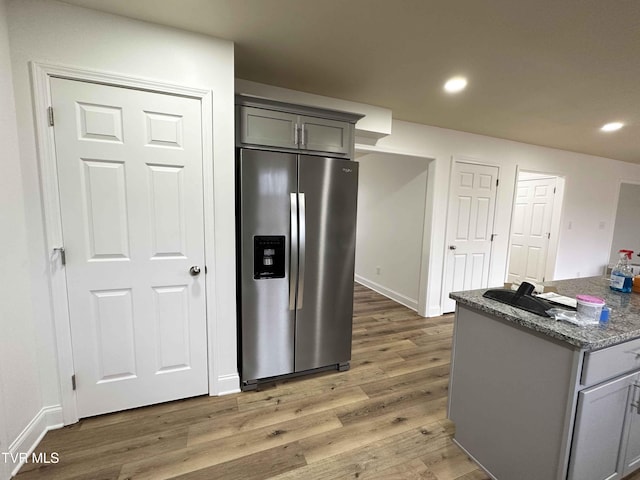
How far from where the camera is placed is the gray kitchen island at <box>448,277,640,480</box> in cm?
115

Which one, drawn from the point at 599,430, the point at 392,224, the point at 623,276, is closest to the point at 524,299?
the point at 599,430

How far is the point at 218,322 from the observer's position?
202cm

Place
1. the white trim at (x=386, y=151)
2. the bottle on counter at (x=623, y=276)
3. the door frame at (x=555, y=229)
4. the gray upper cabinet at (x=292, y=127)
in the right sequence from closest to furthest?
the bottle on counter at (x=623, y=276), the gray upper cabinet at (x=292, y=127), the white trim at (x=386, y=151), the door frame at (x=555, y=229)

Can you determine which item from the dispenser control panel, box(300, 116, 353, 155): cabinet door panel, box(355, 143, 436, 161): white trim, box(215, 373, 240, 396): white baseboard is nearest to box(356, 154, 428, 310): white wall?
box(355, 143, 436, 161): white trim

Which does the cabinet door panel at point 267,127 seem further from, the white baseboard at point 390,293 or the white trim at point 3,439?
the white baseboard at point 390,293

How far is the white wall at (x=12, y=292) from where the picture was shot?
1.38 m

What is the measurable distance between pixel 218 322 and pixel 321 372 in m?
1.02

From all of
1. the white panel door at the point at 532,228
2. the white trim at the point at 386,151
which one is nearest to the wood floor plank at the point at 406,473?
the white trim at the point at 386,151

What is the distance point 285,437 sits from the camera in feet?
5.56

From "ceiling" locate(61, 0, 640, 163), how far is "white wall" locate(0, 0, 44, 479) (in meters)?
0.77

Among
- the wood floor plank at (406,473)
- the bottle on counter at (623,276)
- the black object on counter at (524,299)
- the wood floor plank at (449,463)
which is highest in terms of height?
the bottle on counter at (623,276)

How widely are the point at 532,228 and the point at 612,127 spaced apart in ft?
7.08

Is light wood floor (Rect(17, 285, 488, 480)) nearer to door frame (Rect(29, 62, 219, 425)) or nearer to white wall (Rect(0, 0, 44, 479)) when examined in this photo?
white wall (Rect(0, 0, 44, 479))

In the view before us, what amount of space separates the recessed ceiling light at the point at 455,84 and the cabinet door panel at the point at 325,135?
3.12ft
